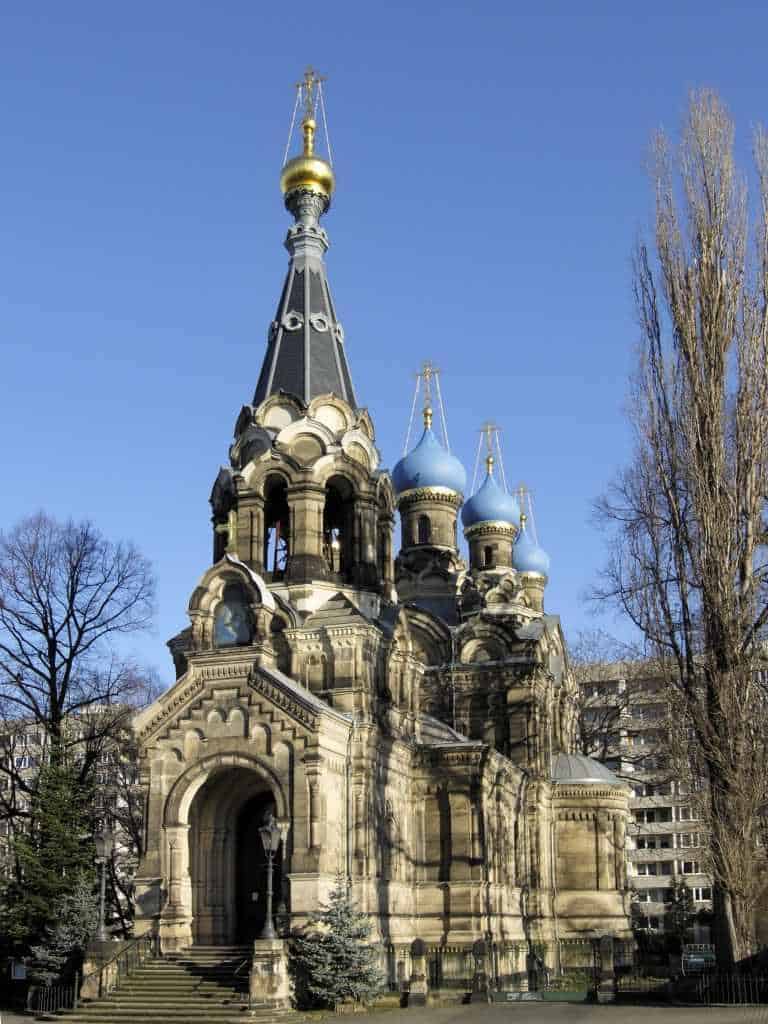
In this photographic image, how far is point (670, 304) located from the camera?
65.9 ft

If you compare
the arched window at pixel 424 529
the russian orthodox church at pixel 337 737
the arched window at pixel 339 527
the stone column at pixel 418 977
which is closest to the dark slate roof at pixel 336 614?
the russian orthodox church at pixel 337 737

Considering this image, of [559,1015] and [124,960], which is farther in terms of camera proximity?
[124,960]

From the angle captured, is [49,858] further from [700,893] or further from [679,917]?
[700,893]

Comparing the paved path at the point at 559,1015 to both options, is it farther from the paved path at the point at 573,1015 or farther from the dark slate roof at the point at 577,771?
the dark slate roof at the point at 577,771

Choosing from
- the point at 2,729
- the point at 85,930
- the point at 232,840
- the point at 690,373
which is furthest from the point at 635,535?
the point at 2,729

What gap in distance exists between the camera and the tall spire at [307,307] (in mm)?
26891

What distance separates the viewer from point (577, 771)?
3262 cm

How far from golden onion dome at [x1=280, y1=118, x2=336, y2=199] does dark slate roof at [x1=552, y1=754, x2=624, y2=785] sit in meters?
15.8

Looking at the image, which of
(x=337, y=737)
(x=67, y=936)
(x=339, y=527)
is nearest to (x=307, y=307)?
(x=339, y=527)

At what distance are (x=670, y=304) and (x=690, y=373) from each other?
1.29 m

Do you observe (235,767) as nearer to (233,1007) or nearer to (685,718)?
(233,1007)

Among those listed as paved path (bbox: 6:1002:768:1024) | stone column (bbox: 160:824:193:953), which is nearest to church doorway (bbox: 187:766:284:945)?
stone column (bbox: 160:824:193:953)

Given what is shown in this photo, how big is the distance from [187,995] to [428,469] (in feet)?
67.0

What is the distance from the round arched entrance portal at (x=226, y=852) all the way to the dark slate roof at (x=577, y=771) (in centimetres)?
1097
